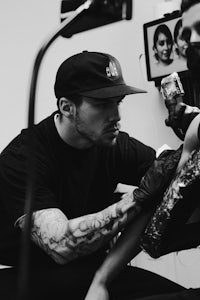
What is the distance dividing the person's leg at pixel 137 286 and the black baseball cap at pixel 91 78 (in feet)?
1.74

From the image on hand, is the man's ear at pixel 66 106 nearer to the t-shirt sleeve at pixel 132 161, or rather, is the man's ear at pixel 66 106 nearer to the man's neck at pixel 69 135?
the man's neck at pixel 69 135

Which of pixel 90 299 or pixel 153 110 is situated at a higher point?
pixel 153 110

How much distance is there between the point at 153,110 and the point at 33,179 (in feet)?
5.21

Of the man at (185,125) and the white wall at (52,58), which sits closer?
the man at (185,125)

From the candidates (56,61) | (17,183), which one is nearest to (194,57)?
(17,183)

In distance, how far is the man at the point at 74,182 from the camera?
1.35m

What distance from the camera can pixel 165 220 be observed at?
1071mm

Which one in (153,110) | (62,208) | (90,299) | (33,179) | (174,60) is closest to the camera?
(33,179)

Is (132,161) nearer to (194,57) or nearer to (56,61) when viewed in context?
(194,57)

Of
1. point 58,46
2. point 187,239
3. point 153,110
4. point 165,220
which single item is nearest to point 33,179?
point 165,220

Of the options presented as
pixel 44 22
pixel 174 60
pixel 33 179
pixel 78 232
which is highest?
pixel 44 22

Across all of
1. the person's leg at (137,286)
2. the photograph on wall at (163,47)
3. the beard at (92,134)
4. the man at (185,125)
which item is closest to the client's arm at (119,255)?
the man at (185,125)

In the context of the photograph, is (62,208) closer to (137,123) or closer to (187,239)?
(187,239)

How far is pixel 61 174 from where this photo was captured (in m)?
1.54
